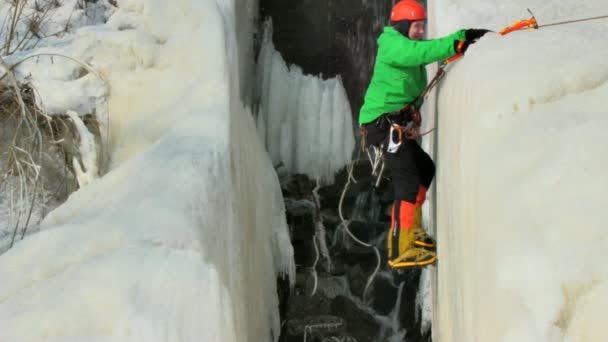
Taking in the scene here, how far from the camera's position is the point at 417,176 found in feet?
12.0

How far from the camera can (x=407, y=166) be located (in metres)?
3.64

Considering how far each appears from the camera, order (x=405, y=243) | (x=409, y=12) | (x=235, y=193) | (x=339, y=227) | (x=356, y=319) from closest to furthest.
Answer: (x=409, y=12), (x=405, y=243), (x=235, y=193), (x=356, y=319), (x=339, y=227)

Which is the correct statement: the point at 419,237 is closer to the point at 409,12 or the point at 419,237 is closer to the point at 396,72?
the point at 396,72

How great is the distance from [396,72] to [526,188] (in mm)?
1683

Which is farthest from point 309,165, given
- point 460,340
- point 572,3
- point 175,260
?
point 175,260

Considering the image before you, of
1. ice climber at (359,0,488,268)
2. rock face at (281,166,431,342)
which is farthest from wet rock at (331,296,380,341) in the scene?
ice climber at (359,0,488,268)

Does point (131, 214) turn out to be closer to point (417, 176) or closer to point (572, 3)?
point (417, 176)

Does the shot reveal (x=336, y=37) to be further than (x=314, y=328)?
Yes

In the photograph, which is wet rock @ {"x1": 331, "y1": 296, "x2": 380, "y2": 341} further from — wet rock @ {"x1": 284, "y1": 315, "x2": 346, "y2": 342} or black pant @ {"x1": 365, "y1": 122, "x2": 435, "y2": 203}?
black pant @ {"x1": 365, "y1": 122, "x2": 435, "y2": 203}

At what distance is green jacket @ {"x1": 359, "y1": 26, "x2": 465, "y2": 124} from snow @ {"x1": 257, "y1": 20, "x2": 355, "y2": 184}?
84.7 inches

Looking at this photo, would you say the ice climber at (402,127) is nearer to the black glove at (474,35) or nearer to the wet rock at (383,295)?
the black glove at (474,35)

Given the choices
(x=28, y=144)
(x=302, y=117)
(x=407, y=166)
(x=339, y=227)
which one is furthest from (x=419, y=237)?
(x=302, y=117)

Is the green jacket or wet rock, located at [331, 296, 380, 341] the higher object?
the green jacket

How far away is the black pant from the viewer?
3.63 metres
